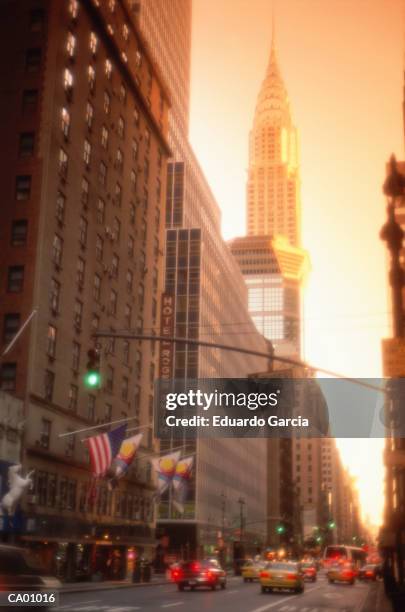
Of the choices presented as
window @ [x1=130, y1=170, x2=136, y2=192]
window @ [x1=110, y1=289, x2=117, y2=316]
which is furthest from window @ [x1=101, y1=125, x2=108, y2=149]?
window @ [x1=110, y1=289, x2=117, y2=316]

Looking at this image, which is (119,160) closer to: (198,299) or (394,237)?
(394,237)

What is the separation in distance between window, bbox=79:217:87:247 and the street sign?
4182cm

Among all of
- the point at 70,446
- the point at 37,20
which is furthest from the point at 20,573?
the point at 37,20

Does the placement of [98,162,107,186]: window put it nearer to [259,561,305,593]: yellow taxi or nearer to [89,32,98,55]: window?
[89,32,98,55]: window

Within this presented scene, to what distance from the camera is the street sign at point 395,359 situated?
19.9m

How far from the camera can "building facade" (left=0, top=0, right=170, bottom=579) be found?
168ft

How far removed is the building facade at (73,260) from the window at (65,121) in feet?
0.51

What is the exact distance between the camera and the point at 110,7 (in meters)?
70.6

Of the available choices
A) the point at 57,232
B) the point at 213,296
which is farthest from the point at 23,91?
the point at 213,296

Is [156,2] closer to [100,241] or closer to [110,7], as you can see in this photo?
[110,7]

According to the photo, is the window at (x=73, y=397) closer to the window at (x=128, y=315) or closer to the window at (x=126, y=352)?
the window at (x=126, y=352)

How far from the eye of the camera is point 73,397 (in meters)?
57.2

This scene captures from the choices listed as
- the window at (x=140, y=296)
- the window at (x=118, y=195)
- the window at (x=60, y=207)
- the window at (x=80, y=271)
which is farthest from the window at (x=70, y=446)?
the window at (x=118, y=195)

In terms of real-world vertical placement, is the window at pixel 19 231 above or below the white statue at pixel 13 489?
above
